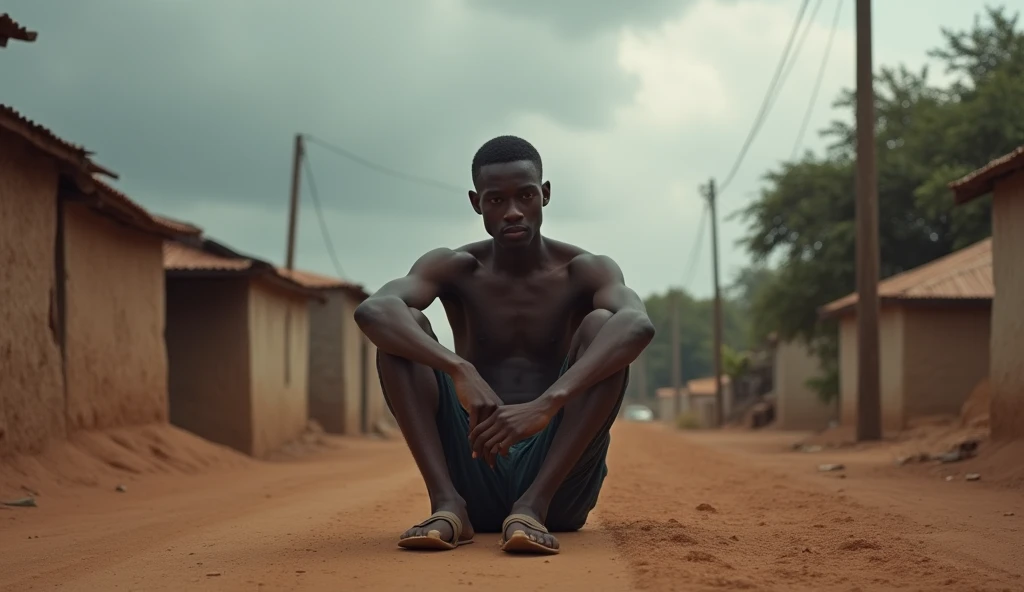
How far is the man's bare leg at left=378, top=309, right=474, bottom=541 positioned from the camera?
16.2 ft

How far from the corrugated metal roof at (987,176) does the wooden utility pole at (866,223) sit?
10.8ft

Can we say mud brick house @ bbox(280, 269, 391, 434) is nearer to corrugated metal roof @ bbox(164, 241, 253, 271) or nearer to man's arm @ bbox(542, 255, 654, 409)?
corrugated metal roof @ bbox(164, 241, 253, 271)

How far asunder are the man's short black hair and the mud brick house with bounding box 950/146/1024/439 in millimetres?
7985

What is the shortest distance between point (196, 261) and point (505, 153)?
46.1 feet

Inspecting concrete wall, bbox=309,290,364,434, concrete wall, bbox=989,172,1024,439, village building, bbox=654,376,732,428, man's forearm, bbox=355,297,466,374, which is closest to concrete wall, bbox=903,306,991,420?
concrete wall, bbox=989,172,1024,439

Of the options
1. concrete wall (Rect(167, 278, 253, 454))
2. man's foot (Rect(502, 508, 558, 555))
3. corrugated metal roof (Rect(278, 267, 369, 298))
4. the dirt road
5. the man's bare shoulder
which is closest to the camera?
the dirt road

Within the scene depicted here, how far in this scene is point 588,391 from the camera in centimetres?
487

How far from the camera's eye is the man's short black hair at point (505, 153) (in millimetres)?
5211

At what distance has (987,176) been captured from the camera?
12.4 meters

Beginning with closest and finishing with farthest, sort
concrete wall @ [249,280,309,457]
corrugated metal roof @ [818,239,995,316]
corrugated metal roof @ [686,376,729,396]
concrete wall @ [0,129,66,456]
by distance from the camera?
concrete wall @ [0,129,66,456]
concrete wall @ [249,280,309,457]
corrugated metal roof @ [818,239,995,316]
corrugated metal roof @ [686,376,729,396]

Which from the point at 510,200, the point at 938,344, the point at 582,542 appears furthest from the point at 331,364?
the point at 582,542

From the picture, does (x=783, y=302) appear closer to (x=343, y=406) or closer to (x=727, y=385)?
(x=343, y=406)

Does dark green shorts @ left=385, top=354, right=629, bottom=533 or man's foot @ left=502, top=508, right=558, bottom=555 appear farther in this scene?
dark green shorts @ left=385, top=354, right=629, bottom=533

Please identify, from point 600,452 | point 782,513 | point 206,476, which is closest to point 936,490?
point 782,513
